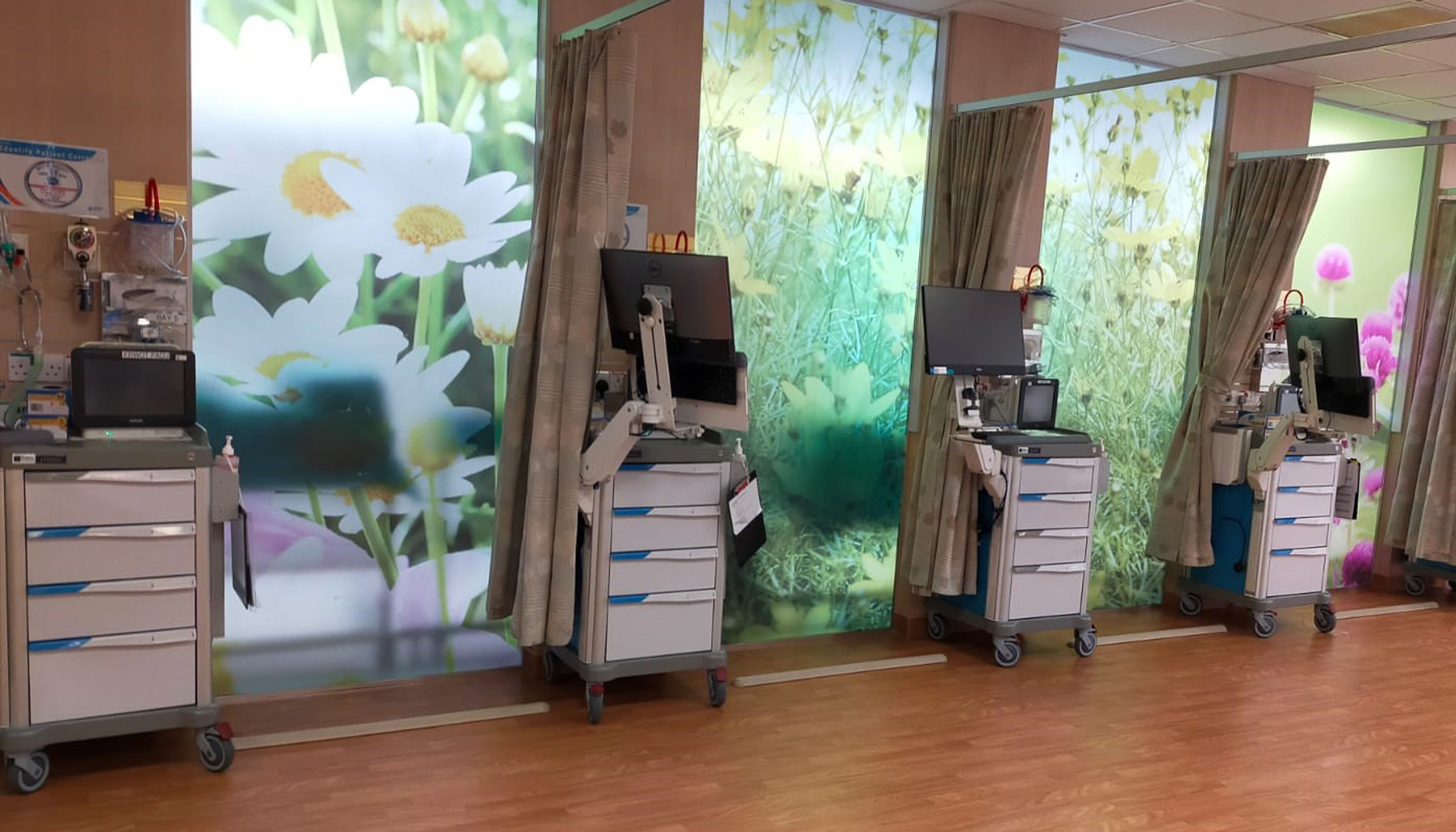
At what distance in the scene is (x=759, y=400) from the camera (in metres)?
5.05

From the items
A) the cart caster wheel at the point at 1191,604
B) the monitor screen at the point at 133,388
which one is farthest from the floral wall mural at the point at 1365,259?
the monitor screen at the point at 133,388

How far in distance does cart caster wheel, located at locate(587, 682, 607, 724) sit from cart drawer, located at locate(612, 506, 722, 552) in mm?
515

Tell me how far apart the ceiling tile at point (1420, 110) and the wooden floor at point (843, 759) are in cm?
358

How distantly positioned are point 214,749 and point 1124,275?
16.3ft

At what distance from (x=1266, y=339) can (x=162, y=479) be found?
568cm

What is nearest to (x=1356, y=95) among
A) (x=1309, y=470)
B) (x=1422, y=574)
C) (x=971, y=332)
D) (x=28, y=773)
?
(x=1309, y=470)

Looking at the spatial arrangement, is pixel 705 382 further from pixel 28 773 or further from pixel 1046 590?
pixel 28 773

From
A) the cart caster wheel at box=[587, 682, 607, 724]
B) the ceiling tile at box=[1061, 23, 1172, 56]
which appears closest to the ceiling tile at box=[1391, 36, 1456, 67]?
the ceiling tile at box=[1061, 23, 1172, 56]

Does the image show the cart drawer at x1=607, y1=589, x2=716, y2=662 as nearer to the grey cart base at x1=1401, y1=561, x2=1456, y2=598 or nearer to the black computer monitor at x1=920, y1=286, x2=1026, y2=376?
the black computer monitor at x1=920, y1=286, x2=1026, y2=376

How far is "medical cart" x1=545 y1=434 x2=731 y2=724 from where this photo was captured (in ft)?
13.1

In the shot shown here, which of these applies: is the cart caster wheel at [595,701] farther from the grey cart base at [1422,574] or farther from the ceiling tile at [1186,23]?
the grey cart base at [1422,574]

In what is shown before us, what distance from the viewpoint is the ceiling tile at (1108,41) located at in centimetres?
541

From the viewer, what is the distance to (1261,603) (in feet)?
18.7

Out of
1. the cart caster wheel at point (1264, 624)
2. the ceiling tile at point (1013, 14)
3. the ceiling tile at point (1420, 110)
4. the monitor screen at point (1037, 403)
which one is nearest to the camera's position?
the ceiling tile at point (1013, 14)
